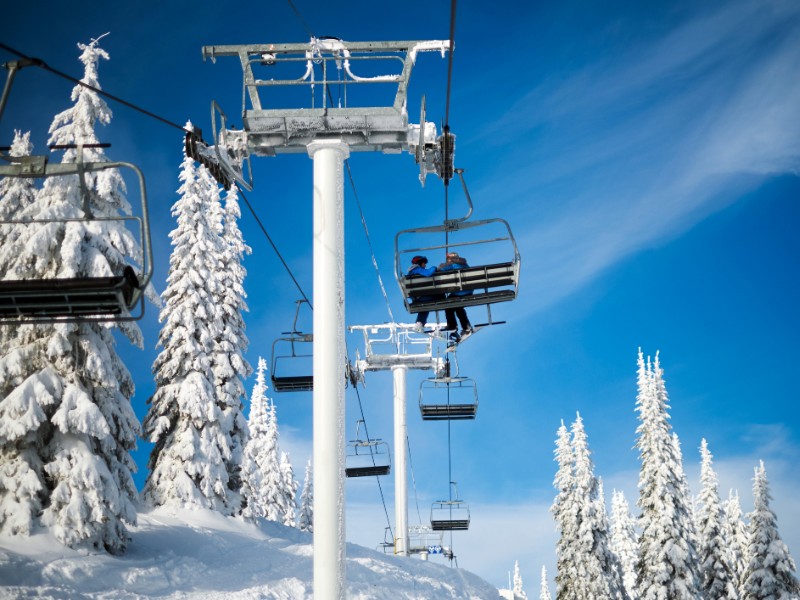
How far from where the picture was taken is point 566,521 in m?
43.2

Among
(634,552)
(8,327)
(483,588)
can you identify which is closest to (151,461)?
(8,327)

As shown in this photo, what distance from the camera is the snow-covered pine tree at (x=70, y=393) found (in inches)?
716

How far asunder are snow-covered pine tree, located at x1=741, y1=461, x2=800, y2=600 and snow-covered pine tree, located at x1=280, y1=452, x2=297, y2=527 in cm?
2518

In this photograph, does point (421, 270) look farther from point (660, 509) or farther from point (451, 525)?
point (660, 509)

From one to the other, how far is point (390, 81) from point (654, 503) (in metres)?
32.0

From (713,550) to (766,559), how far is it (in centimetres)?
656

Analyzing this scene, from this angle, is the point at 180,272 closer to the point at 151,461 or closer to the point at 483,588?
the point at 151,461

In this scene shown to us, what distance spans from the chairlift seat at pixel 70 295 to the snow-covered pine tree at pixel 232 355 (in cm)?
2123

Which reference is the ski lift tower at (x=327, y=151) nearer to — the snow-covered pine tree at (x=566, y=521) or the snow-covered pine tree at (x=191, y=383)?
the snow-covered pine tree at (x=191, y=383)

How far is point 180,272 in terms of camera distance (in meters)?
28.2

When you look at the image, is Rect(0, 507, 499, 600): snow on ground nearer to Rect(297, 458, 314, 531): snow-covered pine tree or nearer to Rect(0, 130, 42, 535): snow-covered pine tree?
Rect(0, 130, 42, 535): snow-covered pine tree

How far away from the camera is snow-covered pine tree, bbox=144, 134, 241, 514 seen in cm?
2575

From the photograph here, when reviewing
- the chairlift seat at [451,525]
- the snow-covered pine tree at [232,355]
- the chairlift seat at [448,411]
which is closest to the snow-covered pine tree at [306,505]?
the chairlift seat at [451,525]

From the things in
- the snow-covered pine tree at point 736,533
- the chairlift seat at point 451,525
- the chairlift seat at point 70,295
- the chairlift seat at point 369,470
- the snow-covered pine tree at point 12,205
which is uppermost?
the snow-covered pine tree at point 12,205
